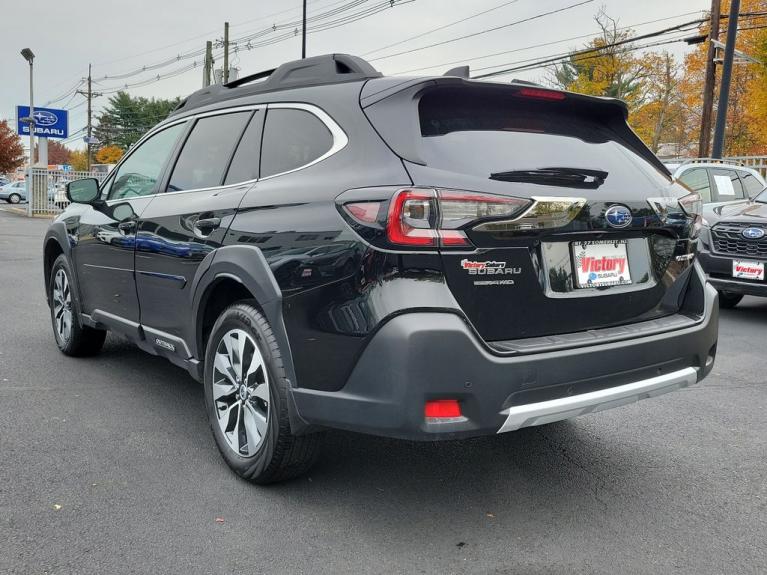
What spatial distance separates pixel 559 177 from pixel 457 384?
0.95m

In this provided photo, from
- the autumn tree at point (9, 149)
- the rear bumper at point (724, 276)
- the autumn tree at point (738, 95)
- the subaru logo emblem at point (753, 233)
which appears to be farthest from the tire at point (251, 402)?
the autumn tree at point (9, 149)

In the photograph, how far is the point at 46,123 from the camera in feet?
126

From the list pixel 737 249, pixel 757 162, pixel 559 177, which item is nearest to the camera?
pixel 559 177

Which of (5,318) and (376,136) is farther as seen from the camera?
(5,318)

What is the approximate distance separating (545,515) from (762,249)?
18.5 feet

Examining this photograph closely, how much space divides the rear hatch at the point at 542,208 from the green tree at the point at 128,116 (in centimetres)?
8758

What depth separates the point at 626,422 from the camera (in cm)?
421

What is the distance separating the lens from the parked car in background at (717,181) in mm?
9922

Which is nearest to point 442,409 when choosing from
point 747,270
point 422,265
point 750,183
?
point 422,265

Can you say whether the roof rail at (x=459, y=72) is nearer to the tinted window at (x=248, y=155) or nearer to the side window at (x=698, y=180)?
the tinted window at (x=248, y=155)

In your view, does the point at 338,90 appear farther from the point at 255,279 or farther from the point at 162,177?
the point at 162,177

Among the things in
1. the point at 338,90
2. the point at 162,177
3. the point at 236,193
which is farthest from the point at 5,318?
the point at 338,90

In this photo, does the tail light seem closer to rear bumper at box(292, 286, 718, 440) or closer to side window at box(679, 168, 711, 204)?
rear bumper at box(292, 286, 718, 440)

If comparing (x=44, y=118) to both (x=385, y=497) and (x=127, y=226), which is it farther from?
(x=385, y=497)
